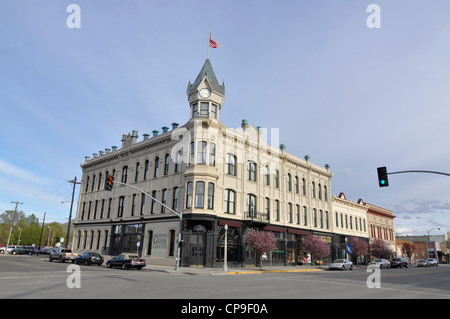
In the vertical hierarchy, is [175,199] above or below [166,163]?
below

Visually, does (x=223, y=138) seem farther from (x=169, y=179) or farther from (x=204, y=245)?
(x=204, y=245)

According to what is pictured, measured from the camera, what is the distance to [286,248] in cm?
3881

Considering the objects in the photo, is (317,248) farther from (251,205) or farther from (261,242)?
(261,242)

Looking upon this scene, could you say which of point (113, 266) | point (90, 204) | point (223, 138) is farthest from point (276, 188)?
point (90, 204)

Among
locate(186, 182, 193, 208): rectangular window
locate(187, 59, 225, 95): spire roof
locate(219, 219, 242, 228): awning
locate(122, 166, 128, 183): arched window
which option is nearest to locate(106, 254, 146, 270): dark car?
locate(186, 182, 193, 208): rectangular window

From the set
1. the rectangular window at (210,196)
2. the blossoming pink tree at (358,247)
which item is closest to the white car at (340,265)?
the blossoming pink tree at (358,247)

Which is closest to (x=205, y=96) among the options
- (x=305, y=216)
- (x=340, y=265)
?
(x=305, y=216)

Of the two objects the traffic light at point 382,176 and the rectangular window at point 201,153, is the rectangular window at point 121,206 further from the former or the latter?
the traffic light at point 382,176

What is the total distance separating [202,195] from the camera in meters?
30.9

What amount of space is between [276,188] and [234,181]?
7.77 m

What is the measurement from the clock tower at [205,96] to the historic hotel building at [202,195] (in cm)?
11

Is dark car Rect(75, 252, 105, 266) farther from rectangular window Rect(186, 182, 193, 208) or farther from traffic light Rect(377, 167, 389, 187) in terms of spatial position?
traffic light Rect(377, 167, 389, 187)

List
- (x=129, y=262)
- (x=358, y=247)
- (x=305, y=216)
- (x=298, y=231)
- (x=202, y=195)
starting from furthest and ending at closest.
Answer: (x=358, y=247)
(x=305, y=216)
(x=298, y=231)
(x=202, y=195)
(x=129, y=262)

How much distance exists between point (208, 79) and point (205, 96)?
2006 mm
